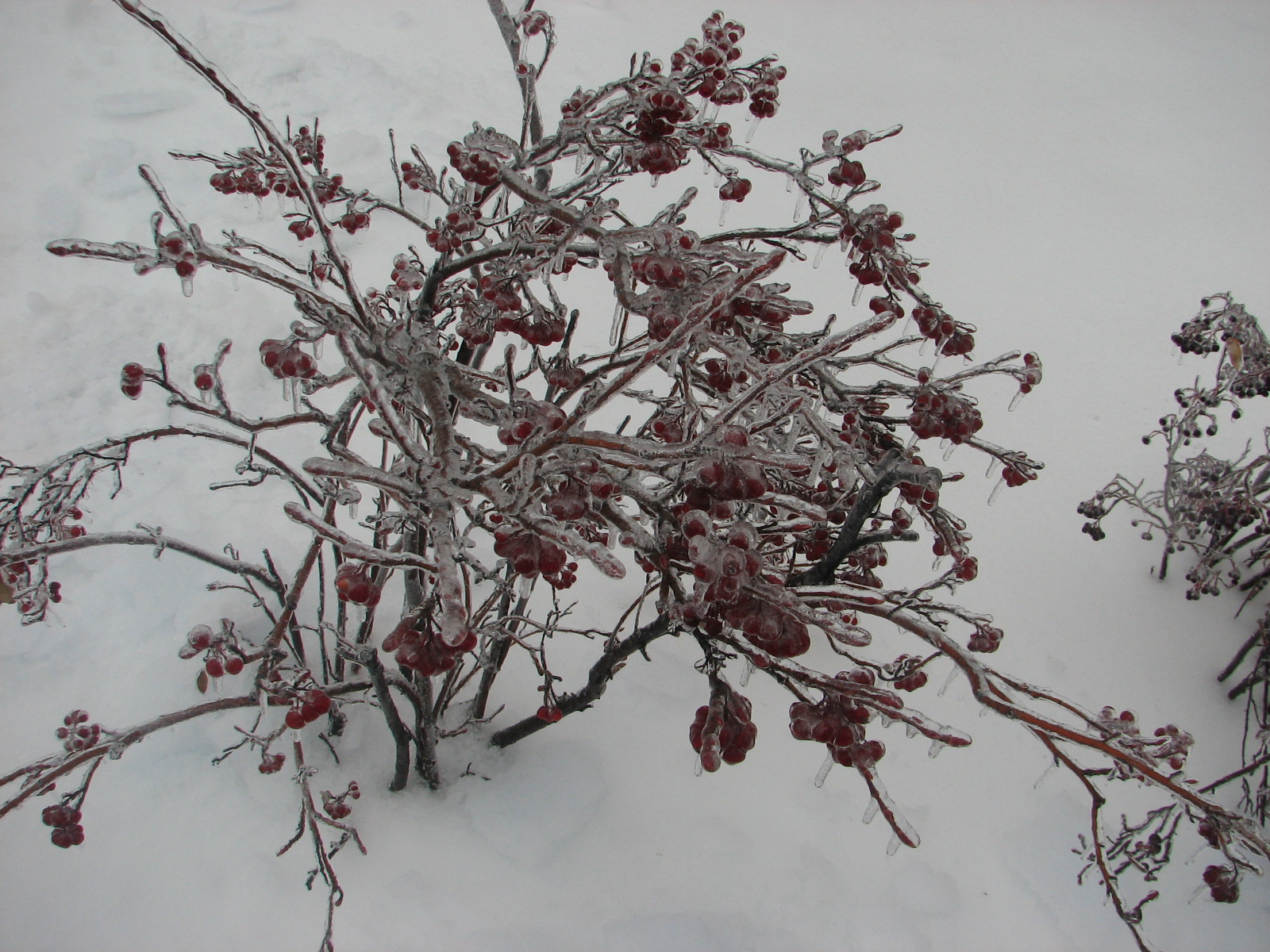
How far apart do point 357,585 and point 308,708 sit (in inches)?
18.7

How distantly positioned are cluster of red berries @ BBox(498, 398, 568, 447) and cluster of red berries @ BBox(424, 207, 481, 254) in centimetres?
46

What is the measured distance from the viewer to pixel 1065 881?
1767mm

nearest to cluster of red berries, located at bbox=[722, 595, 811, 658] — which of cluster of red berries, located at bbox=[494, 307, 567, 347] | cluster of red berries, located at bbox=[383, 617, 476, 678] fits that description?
cluster of red berries, located at bbox=[383, 617, 476, 678]

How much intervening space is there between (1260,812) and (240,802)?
2.43 meters

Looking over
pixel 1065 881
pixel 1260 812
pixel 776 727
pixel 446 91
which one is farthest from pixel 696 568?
pixel 446 91

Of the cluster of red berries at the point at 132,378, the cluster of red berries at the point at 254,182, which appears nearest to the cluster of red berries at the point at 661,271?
the cluster of red berries at the point at 132,378

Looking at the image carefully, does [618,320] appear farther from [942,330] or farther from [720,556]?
[720,556]

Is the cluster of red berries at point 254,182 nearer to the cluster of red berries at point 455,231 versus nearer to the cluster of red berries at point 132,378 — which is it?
the cluster of red berries at point 455,231

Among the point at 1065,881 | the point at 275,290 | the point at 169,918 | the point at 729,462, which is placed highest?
the point at 275,290

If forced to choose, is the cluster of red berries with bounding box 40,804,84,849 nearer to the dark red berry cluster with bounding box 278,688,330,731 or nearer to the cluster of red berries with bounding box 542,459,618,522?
the dark red berry cluster with bounding box 278,688,330,731

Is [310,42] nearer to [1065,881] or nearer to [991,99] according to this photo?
[991,99]

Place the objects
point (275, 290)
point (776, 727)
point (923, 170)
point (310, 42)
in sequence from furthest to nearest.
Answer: point (923, 170) < point (310, 42) < point (275, 290) < point (776, 727)

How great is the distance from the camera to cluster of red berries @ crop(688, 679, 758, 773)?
0.84 m

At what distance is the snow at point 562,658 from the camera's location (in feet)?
5.02
